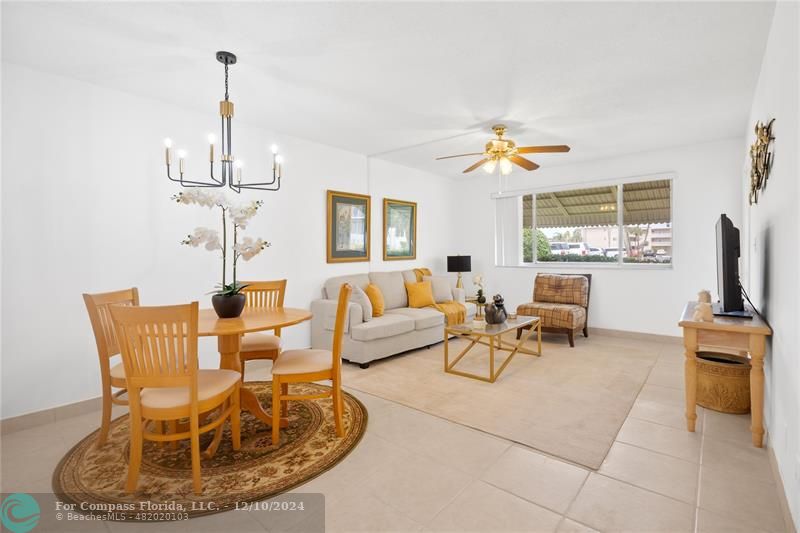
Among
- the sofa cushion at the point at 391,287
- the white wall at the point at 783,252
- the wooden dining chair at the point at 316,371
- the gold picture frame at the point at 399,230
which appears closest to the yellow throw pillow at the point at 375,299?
the sofa cushion at the point at 391,287

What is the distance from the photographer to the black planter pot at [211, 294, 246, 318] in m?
2.57

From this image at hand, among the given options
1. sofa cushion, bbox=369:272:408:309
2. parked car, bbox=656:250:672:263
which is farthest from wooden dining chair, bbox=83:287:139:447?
parked car, bbox=656:250:672:263

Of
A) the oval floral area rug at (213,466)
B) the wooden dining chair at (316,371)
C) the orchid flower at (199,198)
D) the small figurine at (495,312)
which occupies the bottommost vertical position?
the oval floral area rug at (213,466)

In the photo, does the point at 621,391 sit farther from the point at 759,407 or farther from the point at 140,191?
the point at 140,191

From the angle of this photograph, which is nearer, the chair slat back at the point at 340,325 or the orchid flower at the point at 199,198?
the orchid flower at the point at 199,198

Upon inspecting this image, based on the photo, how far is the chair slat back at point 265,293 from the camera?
11.1ft

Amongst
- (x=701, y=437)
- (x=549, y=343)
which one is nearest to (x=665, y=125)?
(x=549, y=343)

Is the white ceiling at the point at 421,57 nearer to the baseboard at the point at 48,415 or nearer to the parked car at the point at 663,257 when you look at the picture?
the parked car at the point at 663,257

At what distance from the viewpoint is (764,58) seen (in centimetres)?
270

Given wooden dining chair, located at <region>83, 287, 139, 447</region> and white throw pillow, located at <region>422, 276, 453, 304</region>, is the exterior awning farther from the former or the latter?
wooden dining chair, located at <region>83, 287, 139, 447</region>

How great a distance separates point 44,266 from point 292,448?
2299mm

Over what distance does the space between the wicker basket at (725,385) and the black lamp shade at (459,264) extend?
3673 millimetres

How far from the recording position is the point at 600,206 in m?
5.90

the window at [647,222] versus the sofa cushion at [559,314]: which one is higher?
the window at [647,222]
